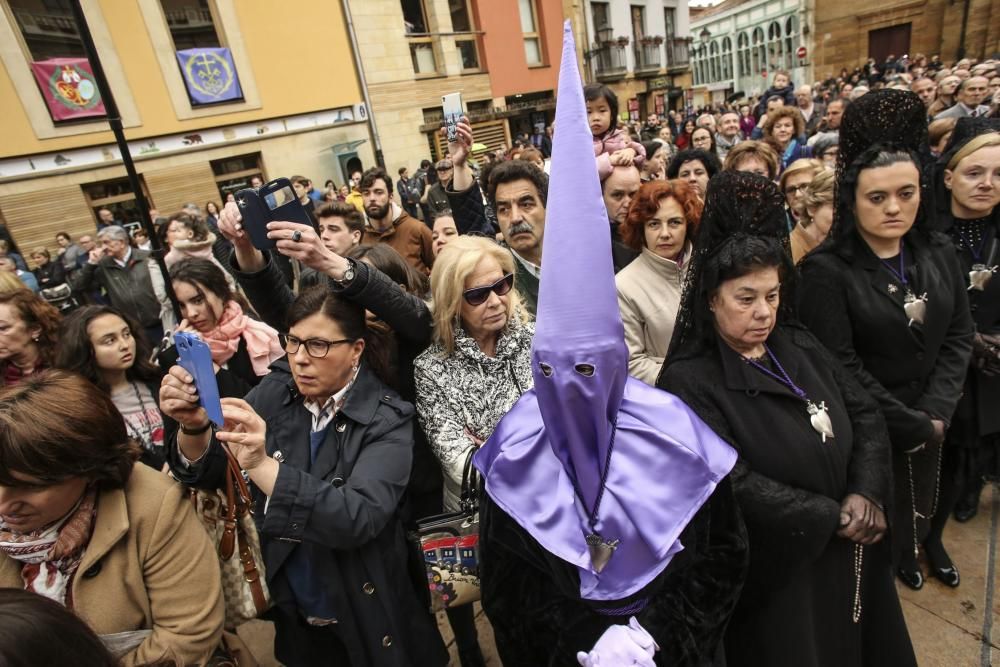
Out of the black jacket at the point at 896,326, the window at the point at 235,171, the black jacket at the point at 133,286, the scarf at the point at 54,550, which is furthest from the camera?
the window at the point at 235,171

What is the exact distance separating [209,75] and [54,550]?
14464 mm

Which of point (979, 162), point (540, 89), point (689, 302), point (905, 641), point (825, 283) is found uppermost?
point (540, 89)

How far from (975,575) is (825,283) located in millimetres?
1822

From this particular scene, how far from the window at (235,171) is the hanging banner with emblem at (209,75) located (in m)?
1.44

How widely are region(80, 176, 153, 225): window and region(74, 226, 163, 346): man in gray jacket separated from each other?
7915mm

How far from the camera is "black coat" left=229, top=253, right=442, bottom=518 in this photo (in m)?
1.97

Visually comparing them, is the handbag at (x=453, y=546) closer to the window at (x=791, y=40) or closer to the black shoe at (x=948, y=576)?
the black shoe at (x=948, y=576)

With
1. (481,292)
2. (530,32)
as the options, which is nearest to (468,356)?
(481,292)

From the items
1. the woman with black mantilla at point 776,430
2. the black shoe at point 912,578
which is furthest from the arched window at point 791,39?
the woman with black mantilla at point 776,430

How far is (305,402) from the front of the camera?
6.15 feet

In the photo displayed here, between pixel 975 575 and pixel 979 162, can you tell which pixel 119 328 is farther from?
pixel 975 575

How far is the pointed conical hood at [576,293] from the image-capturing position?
112cm

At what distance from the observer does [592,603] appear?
4.37 feet

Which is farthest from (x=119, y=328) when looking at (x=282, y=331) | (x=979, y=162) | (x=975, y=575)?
(x=975, y=575)
